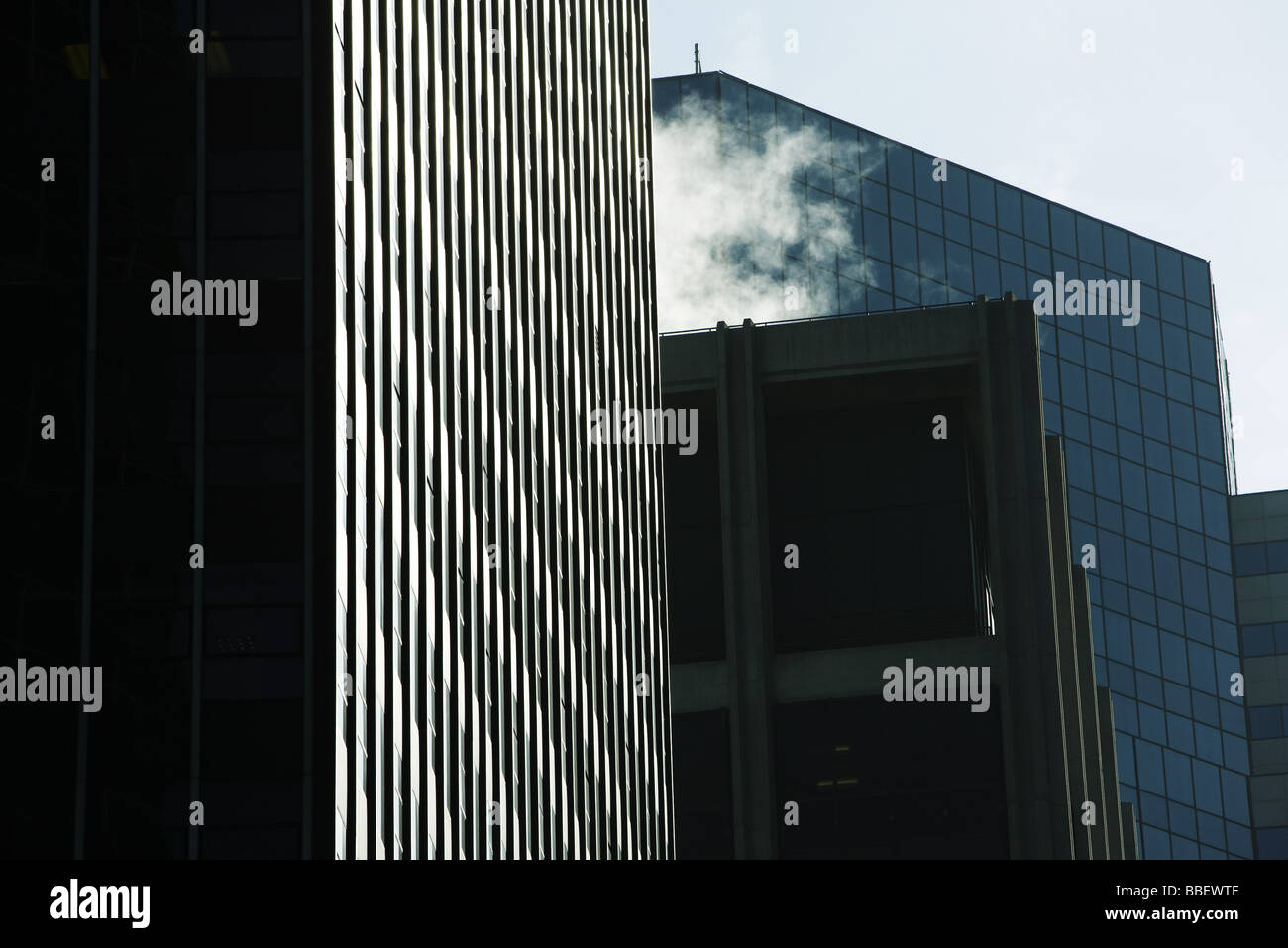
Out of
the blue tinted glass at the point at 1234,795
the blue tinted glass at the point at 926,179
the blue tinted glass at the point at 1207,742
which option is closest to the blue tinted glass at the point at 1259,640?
the blue tinted glass at the point at 1234,795

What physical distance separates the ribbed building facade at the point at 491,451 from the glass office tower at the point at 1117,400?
34.5 m

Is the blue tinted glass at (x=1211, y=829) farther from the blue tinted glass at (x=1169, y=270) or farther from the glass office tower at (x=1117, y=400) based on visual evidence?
the blue tinted glass at (x=1169, y=270)

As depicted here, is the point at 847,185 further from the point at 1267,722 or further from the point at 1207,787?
the point at 1267,722

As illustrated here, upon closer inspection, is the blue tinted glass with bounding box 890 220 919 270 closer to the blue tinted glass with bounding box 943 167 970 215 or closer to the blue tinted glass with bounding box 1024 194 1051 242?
the blue tinted glass with bounding box 943 167 970 215

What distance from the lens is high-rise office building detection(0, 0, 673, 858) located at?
3778 centimetres

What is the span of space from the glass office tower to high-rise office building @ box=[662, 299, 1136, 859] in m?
24.8

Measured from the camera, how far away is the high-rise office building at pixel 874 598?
77.1 metres

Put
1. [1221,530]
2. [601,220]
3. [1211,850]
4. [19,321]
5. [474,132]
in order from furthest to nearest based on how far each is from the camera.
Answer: [1221,530], [1211,850], [601,220], [474,132], [19,321]

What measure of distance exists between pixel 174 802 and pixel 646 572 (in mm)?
41049

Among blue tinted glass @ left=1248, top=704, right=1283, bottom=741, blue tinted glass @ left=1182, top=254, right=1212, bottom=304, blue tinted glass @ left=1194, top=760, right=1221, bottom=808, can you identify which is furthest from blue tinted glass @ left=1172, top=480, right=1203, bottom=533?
blue tinted glass @ left=1194, top=760, right=1221, bottom=808

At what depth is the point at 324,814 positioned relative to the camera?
121 feet

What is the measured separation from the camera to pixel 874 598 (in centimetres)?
8106

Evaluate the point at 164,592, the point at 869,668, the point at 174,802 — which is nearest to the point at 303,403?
the point at 164,592
